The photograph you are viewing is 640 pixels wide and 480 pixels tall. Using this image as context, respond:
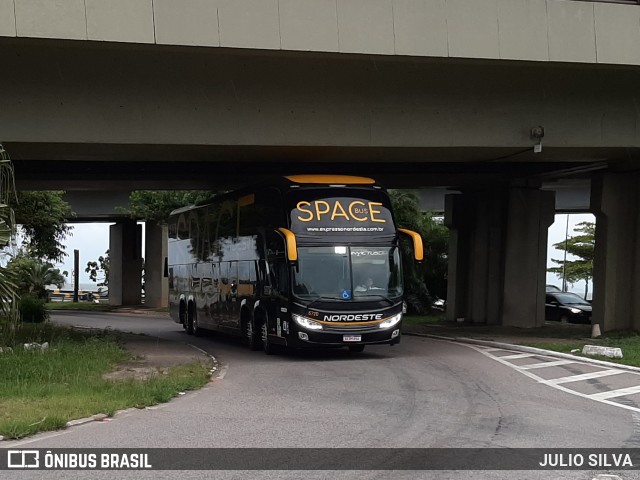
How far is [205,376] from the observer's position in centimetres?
1540

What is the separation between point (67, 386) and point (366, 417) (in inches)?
187

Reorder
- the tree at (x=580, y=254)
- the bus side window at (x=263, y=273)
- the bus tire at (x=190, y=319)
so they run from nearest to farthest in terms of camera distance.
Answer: the bus side window at (x=263, y=273), the bus tire at (x=190, y=319), the tree at (x=580, y=254)

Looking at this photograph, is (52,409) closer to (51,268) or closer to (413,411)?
(413,411)

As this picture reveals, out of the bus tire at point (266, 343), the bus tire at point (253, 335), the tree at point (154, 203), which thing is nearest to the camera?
the bus tire at point (266, 343)

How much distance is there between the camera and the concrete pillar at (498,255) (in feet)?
103

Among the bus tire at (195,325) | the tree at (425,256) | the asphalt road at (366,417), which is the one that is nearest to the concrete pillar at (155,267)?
the tree at (425,256)

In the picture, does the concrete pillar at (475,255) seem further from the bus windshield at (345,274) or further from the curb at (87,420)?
the curb at (87,420)

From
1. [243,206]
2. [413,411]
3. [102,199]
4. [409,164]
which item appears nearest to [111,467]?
[413,411]

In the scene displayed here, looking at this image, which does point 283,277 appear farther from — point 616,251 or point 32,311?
point 32,311

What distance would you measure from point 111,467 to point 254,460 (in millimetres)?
1355

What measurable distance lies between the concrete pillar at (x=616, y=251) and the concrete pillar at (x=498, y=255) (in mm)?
4992

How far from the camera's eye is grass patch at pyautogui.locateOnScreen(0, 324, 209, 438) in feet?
34.3

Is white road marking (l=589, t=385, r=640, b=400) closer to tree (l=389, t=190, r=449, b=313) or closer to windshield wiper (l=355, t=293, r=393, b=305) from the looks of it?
windshield wiper (l=355, t=293, r=393, b=305)

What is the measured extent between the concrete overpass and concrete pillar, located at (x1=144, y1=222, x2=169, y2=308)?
29.3m
